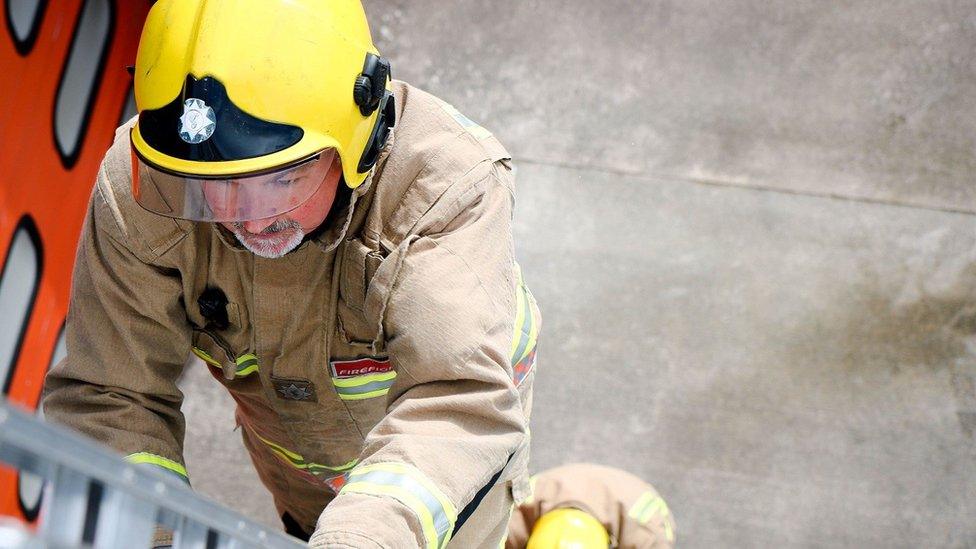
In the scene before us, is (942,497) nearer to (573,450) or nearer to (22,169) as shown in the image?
(573,450)

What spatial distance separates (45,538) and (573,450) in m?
2.69

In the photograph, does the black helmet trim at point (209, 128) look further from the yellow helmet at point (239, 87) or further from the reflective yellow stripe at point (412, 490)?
the reflective yellow stripe at point (412, 490)

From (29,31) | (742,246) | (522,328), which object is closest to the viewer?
(522,328)

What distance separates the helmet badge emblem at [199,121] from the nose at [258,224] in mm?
182

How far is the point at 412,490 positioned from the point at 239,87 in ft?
2.17

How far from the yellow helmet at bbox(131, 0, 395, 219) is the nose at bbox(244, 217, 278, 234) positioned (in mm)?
71

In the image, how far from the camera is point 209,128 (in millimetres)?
1584

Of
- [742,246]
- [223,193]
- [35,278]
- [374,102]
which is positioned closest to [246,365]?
[223,193]

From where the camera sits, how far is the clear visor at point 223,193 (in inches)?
63.8

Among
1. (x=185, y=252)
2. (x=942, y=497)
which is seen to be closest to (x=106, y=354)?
(x=185, y=252)

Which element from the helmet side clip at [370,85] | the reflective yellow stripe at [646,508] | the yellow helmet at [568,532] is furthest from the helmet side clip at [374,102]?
the reflective yellow stripe at [646,508]

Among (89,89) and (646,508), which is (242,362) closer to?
(646,508)

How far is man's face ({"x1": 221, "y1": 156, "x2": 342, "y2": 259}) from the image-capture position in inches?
67.8

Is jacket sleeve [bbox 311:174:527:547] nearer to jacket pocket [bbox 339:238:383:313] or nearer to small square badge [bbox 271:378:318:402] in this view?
jacket pocket [bbox 339:238:383:313]
